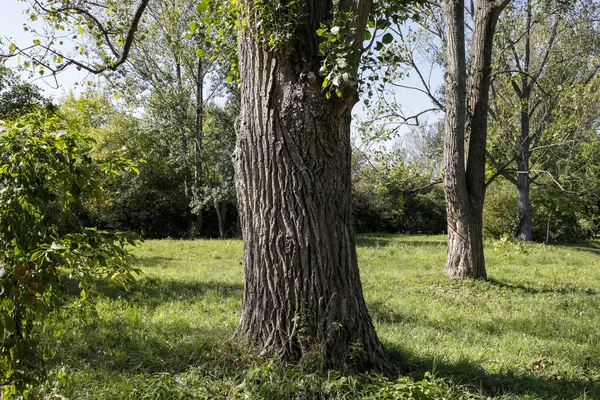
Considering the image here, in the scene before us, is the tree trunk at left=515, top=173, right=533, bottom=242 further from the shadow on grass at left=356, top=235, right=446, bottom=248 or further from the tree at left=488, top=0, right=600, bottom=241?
the shadow on grass at left=356, top=235, right=446, bottom=248

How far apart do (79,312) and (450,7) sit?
8847mm

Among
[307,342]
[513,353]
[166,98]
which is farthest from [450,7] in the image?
[166,98]

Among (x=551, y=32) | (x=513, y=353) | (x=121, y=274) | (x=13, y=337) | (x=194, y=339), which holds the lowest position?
(x=513, y=353)

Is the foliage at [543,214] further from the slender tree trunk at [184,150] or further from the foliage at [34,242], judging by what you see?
the foliage at [34,242]

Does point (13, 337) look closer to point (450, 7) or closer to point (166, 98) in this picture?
point (450, 7)

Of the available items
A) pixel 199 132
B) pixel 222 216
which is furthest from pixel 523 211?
pixel 199 132

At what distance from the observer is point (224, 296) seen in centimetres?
725

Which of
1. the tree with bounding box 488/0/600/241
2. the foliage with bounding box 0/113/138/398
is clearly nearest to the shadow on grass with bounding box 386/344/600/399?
the foliage with bounding box 0/113/138/398

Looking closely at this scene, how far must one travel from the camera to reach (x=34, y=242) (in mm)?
2258

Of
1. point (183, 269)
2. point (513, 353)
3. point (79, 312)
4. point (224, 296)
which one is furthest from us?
point (183, 269)

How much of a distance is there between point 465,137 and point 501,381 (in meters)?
6.44

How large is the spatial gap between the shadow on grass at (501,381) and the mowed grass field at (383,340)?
0.04ft

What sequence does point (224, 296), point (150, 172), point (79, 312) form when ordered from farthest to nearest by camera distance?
point (150, 172) → point (224, 296) → point (79, 312)

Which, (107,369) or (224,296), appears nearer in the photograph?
(107,369)
